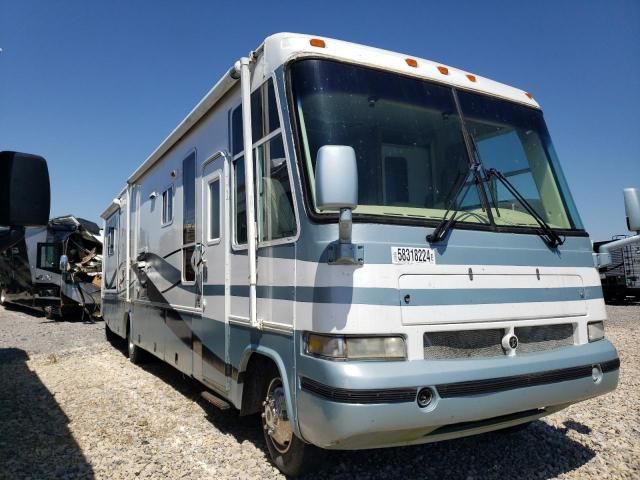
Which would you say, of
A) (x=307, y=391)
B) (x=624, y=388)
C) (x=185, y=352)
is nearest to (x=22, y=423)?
(x=185, y=352)

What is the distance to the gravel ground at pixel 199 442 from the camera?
156 inches

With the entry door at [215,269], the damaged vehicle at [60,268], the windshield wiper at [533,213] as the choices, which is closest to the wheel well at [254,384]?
the entry door at [215,269]

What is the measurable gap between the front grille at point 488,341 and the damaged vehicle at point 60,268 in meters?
14.3

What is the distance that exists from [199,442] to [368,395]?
7.92 feet

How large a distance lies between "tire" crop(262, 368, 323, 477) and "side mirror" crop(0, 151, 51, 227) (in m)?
1.96

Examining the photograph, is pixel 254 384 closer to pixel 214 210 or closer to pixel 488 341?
pixel 214 210

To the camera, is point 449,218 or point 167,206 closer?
point 449,218

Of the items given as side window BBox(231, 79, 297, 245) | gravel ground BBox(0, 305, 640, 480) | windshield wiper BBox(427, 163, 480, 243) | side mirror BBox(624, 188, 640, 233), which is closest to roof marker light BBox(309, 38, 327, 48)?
side window BBox(231, 79, 297, 245)

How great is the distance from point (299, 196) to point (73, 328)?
12968 millimetres

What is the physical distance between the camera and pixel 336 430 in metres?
2.94

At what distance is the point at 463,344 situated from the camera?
3.29 m

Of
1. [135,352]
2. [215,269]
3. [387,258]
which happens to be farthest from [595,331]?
[135,352]

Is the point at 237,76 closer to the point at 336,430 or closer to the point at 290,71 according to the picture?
the point at 290,71

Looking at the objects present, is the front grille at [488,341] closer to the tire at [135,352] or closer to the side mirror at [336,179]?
the side mirror at [336,179]
